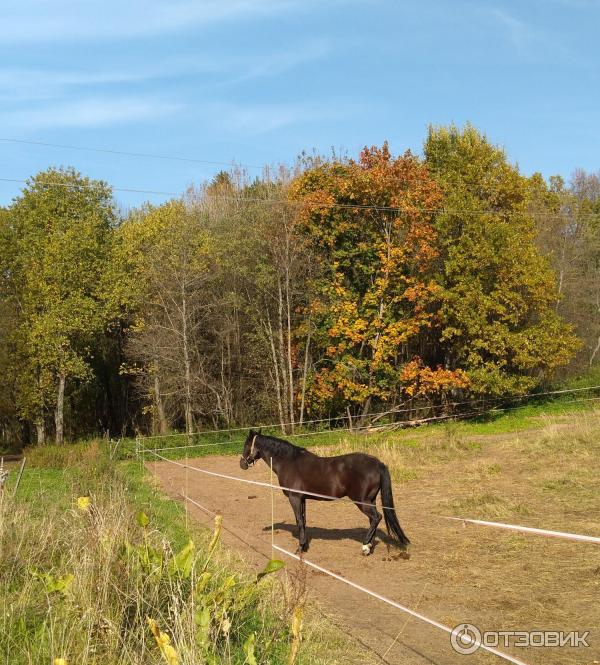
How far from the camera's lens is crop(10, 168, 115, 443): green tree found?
85.2 ft

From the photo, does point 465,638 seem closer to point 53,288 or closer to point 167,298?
point 167,298

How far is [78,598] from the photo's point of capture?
13.6 ft

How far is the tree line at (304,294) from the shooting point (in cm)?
2506

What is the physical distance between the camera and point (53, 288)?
85.8 feet

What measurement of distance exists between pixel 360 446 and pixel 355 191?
11178 millimetres

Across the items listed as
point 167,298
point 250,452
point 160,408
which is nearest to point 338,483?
point 250,452

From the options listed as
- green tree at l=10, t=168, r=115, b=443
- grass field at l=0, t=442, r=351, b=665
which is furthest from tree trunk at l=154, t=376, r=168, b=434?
grass field at l=0, t=442, r=351, b=665

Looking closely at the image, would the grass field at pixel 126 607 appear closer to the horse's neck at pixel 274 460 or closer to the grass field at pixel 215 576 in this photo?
the grass field at pixel 215 576

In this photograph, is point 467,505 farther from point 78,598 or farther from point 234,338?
point 234,338

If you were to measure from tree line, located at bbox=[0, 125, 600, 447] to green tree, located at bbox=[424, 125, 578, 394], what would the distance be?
3.0 inches

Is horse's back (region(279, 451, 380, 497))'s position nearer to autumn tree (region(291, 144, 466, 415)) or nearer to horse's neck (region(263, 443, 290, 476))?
horse's neck (region(263, 443, 290, 476))

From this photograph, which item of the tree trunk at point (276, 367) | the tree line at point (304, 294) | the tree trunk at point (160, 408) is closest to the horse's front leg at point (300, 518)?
the tree line at point (304, 294)

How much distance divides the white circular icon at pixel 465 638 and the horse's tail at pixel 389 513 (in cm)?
246

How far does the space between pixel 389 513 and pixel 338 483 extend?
89cm
